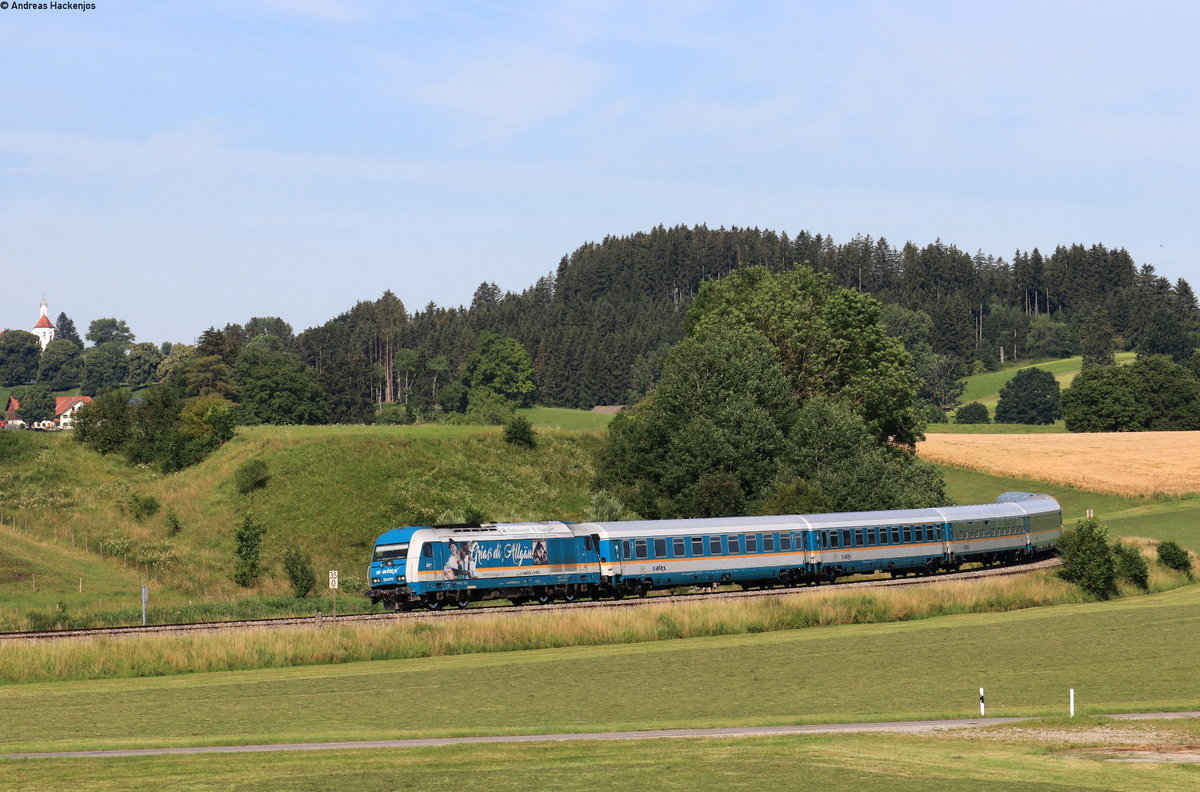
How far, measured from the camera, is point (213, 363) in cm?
17388

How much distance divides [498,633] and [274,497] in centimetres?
5469

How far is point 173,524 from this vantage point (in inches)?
3442

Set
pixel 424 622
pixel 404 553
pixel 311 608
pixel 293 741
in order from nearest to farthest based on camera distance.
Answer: pixel 293 741 < pixel 424 622 < pixel 404 553 < pixel 311 608

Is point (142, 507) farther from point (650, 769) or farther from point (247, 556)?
point (650, 769)

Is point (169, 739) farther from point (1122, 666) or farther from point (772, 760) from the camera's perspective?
point (1122, 666)

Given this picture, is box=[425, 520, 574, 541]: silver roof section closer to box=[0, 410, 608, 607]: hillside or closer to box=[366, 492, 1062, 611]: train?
box=[366, 492, 1062, 611]: train

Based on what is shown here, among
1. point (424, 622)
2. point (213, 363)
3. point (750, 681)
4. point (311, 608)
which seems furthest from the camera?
point (213, 363)

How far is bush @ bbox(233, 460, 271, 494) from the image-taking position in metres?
92.7

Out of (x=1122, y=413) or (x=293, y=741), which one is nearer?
(x=293, y=741)

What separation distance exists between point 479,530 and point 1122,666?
2460 centimetres

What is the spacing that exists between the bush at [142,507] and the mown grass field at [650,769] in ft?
239

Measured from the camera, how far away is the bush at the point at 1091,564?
180 ft

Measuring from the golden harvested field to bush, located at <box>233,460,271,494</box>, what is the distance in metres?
63.1

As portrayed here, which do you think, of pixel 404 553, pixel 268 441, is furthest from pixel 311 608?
pixel 268 441
